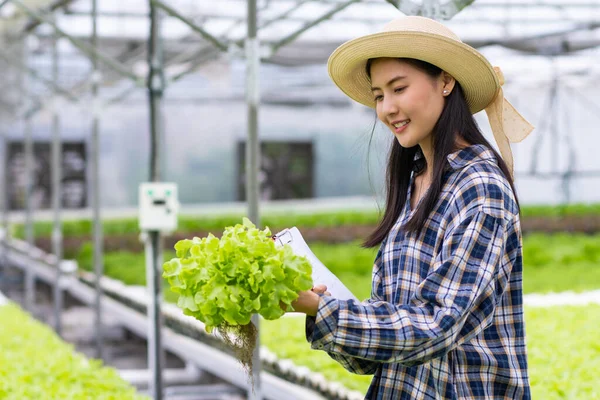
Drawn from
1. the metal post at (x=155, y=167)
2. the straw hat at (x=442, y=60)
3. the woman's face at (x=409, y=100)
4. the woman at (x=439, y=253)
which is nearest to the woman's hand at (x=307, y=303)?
the woman at (x=439, y=253)

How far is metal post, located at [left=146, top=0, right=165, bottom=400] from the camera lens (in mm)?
4666

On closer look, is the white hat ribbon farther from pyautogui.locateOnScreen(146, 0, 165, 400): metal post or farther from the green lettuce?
pyautogui.locateOnScreen(146, 0, 165, 400): metal post

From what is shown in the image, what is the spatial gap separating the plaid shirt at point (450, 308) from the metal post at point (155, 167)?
2.93 meters

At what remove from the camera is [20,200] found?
18.6m

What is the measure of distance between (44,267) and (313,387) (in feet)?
24.3

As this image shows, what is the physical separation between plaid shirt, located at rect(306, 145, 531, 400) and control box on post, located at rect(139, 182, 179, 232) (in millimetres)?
2791

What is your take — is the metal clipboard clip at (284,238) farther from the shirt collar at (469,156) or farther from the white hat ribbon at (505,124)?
the white hat ribbon at (505,124)

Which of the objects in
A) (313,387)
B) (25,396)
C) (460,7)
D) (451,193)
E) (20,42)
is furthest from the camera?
(20,42)

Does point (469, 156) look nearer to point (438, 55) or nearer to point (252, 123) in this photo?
point (438, 55)

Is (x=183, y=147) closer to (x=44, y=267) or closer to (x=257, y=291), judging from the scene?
(x=44, y=267)

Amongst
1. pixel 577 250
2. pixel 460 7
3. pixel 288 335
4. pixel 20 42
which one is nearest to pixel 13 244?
pixel 20 42

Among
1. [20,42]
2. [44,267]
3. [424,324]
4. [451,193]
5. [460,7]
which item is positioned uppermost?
[20,42]

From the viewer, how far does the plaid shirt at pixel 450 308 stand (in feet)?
5.20

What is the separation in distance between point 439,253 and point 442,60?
38cm
